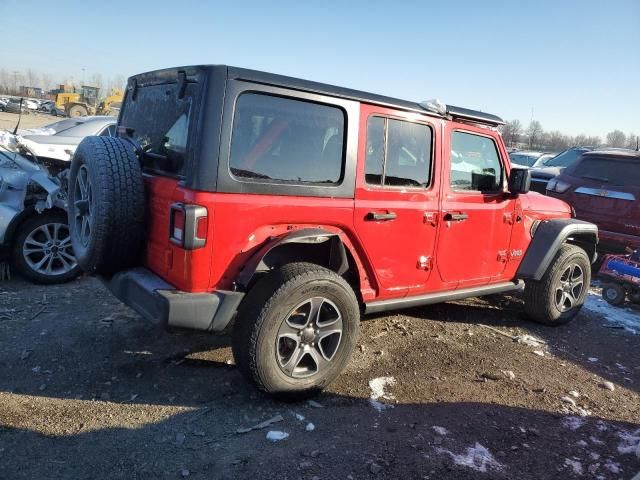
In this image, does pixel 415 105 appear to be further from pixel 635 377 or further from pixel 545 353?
pixel 635 377

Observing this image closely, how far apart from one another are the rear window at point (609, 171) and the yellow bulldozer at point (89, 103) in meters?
33.7

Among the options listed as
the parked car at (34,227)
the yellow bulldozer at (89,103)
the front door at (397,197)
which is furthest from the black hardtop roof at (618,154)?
the yellow bulldozer at (89,103)

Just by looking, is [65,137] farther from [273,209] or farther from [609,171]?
[609,171]

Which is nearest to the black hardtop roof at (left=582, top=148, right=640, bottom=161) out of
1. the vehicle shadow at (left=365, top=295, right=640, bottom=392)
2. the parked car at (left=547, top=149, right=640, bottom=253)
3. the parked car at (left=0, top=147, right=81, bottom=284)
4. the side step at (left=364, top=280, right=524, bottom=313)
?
the parked car at (left=547, top=149, right=640, bottom=253)

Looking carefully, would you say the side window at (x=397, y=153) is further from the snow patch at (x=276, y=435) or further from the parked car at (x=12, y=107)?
the parked car at (x=12, y=107)

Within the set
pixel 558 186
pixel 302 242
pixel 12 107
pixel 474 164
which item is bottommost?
pixel 302 242

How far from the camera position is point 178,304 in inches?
114

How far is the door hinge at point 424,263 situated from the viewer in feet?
13.1

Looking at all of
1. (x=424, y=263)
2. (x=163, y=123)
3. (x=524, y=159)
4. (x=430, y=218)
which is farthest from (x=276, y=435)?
(x=524, y=159)

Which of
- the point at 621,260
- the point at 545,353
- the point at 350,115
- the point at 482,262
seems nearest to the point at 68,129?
the point at 350,115

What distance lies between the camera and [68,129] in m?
8.08

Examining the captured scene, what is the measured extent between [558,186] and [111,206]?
7110 millimetres

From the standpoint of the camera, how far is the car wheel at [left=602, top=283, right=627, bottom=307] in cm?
609

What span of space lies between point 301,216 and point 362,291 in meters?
0.83
